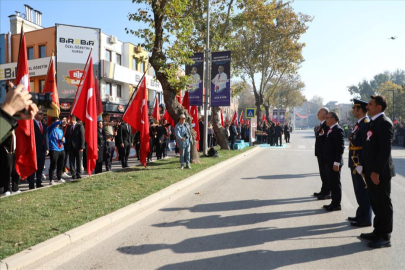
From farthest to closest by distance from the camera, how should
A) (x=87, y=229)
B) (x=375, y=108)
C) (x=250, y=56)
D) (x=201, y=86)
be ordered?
(x=250, y=56)
(x=201, y=86)
(x=87, y=229)
(x=375, y=108)

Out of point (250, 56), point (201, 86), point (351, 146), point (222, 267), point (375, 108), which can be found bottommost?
point (222, 267)

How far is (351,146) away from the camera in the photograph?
551 cm

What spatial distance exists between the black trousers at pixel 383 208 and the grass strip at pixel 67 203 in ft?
14.2

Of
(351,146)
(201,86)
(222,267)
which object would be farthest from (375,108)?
(201,86)

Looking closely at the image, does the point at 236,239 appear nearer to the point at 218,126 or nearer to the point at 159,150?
the point at 159,150

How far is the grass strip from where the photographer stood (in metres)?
4.39

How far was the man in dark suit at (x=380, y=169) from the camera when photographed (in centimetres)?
420

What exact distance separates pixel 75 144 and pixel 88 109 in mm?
1378

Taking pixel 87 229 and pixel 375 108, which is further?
pixel 87 229

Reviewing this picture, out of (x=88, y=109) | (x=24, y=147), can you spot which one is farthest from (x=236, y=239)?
(x=88, y=109)

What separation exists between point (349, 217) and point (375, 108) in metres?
2.14

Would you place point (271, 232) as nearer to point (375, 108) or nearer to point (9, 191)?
point (375, 108)

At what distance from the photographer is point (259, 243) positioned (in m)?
4.42

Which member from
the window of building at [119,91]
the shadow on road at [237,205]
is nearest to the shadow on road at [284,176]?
the shadow on road at [237,205]
